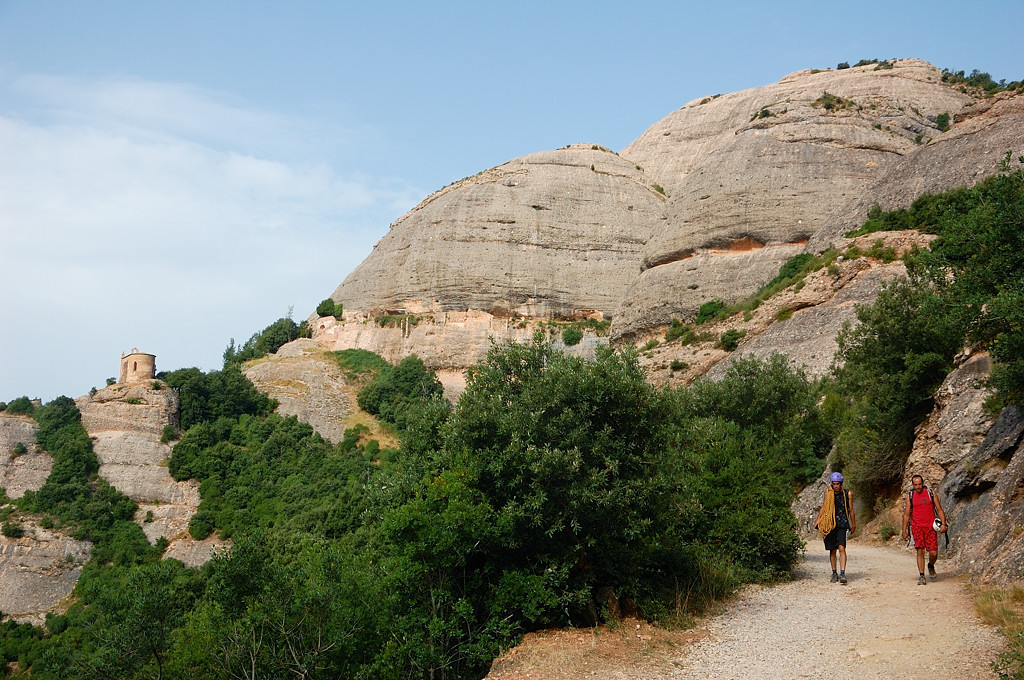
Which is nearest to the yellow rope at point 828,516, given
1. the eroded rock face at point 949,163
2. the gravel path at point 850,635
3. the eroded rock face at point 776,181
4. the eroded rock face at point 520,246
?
the gravel path at point 850,635

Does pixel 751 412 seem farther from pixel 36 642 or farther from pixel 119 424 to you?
pixel 119 424

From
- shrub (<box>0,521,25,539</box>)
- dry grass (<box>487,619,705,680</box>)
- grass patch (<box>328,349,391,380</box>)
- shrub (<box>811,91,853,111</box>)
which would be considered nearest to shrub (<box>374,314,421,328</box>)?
Answer: grass patch (<box>328,349,391,380</box>)

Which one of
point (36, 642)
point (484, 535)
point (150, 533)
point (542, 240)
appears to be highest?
point (542, 240)

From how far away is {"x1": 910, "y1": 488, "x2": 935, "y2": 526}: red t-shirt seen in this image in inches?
441

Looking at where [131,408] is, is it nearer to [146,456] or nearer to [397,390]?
[146,456]

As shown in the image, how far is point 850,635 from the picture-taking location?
9133mm

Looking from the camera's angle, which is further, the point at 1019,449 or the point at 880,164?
the point at 880,164

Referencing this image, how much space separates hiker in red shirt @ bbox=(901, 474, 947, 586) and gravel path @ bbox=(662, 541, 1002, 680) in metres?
0.27

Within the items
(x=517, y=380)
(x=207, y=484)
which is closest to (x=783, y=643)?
(x=517, y=380)

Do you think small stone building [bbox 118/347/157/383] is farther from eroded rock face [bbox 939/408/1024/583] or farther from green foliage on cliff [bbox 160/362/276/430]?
eroded rock face [bbox 939/408/1024/583]

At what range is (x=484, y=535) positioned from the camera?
34.0 ft

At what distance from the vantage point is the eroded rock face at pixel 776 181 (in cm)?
3844

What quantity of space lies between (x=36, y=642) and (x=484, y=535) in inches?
898

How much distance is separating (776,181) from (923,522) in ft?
101
